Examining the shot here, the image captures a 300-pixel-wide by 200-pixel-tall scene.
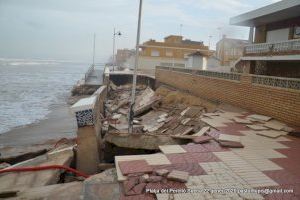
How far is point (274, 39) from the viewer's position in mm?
18109

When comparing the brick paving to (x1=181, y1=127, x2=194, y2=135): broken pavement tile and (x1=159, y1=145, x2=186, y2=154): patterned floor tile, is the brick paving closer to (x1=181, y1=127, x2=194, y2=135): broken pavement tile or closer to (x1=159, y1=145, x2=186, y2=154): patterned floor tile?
(x1=159, y1=145, x2=186, y2=154): patterned floor tile

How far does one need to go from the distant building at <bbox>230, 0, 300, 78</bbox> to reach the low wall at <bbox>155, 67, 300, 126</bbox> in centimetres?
390

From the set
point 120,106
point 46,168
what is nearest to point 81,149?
point 46,168

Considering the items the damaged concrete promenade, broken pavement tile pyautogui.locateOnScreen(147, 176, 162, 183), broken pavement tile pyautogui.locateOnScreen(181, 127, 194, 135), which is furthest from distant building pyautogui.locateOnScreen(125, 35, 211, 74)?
broken pavement tile pyautogui.locateOnScreen(147, 176, 162, 183)

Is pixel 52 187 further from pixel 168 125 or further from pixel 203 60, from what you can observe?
pixel 203 60

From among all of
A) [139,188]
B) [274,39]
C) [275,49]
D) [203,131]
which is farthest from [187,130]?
[274,39]

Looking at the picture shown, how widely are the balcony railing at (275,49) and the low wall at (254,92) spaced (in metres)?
3.91

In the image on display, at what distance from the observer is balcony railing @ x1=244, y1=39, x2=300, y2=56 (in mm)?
14258

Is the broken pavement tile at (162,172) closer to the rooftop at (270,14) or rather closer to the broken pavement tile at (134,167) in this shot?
the broken pavement tile at (134,167)

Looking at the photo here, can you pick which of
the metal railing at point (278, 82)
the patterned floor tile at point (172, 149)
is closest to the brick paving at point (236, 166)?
the patterned floor tile at point (172, 149)

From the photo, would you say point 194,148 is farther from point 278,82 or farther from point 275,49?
point 275,49

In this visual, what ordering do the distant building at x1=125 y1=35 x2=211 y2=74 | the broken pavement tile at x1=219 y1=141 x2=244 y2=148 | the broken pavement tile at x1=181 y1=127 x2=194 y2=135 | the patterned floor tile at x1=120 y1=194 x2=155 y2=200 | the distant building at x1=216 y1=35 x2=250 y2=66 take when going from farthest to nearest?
1. the distant building at x1=125 y1=35 x2=211 y2=74
2. the distant building at x1=216 y1=35 x2=250 y2=66
3. the broken pavement tile at x1=181 y1=127 x2=194 y2=135
4. the broken pavement tile at x1=219 y1=141 x2=244 y2=148
5. the patterned floor tile at x1=120 y1=194 x2=155 y2=200

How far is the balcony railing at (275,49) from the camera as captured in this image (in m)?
14.3

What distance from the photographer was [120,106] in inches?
776
